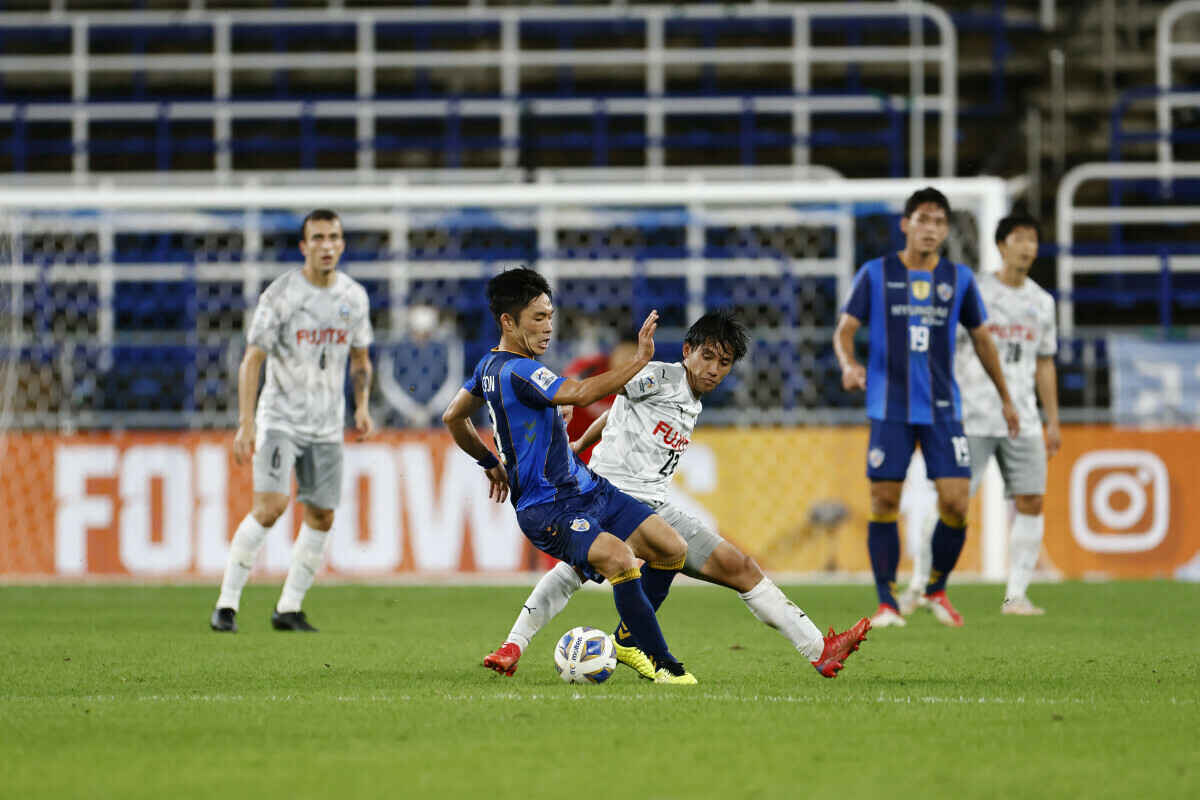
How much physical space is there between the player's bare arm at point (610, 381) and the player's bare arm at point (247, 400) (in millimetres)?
2747

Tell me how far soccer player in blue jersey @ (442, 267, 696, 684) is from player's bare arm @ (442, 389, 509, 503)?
8 centimetres

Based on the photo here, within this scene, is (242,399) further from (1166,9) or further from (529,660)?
(1166,9)

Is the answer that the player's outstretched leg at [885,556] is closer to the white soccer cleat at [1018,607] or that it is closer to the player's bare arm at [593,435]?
the white soccer cleat at [1018,607]

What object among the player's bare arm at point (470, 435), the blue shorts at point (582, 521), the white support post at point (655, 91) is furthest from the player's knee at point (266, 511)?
the white support post at point (655, 91)

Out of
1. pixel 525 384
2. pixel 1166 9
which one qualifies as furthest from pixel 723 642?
pixel 1166 9

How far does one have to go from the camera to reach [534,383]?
5.27 m

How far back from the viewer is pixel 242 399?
765 centimetres

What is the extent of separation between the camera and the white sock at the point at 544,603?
18.5 ft

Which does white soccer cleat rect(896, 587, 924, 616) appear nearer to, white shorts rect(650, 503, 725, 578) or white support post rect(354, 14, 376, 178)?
white shorts rect(650, 503, 725, 578)

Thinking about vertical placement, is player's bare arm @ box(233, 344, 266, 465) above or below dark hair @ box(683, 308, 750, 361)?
below

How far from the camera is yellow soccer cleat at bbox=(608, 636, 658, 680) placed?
5363 millimetres

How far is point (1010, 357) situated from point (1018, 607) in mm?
1381

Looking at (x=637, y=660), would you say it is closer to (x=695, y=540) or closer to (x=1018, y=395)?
(x=695, y=540)

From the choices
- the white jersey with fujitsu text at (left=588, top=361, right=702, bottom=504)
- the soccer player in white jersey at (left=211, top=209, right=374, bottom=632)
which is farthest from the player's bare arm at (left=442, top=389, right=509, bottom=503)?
the soccer player in white jersey at (left=211, top=209, right=374, bottom=632)
